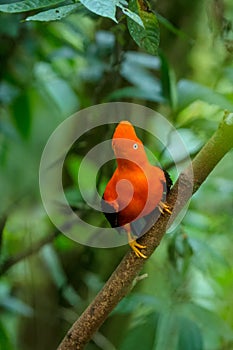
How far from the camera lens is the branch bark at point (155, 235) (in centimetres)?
81

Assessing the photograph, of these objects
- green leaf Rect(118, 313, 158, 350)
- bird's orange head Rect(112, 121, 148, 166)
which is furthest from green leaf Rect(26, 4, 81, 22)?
green leaf Rect(118, 313, 158, 350)

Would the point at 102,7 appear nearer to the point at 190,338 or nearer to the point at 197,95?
the point at 197,95

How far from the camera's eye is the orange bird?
834 millimetres

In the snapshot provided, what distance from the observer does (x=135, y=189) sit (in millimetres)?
846

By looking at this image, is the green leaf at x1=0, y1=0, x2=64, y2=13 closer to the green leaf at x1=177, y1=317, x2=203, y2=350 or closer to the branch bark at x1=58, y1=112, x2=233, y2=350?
the branch bark at x1=58, y1=112, x2=233, y2=350

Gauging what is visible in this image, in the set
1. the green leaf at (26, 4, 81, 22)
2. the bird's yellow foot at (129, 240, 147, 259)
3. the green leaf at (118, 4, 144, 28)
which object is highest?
the green leaf at (26, 4, 81, 22)

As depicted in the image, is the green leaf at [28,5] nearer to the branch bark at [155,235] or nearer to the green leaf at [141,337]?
the branch bark at [155,235]

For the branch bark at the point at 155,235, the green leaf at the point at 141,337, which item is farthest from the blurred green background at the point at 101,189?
the branch bark at the point at 155,235

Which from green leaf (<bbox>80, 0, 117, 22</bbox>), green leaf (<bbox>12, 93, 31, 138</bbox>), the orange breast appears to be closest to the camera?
green leaf (<bbox>80, 0, 117, 22</bbox>)

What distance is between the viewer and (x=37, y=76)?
1807 mm

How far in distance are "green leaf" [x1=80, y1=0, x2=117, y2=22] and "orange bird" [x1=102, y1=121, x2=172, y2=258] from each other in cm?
21

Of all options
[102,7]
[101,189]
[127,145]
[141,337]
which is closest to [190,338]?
[141,337]

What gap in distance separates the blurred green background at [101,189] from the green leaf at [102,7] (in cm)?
59

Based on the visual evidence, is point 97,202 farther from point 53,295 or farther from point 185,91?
point 53,295
